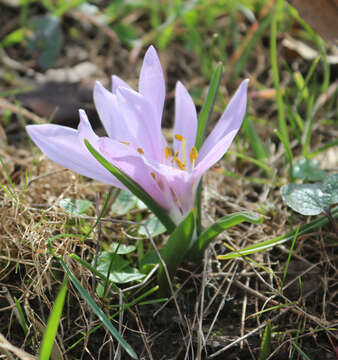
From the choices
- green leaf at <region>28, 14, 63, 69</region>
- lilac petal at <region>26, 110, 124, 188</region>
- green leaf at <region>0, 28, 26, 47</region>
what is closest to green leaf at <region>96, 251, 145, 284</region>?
lilac petal at <region>26, 110, 124, 188</region>

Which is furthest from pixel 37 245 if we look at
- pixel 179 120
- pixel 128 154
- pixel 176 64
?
pixel 176 64

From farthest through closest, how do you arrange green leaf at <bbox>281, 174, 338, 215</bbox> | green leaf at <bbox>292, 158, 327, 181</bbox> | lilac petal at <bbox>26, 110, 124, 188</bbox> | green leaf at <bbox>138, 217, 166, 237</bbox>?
green leaf at <bbox>292, 158, 327, 181</bbox>
green leaf at <bbox>138, 217, 166, 237</bbox>
green leaf at <bbox>281, 174, 338, 215</bbox>
lilac petal at <bbox>26, 110, 124, 188</bbox>

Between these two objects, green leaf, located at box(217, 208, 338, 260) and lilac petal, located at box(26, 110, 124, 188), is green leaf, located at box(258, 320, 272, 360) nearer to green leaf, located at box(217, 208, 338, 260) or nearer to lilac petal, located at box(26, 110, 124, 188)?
green leaf, located at box(217, 208, 338, 260)

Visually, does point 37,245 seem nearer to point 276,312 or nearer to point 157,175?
point 157,175

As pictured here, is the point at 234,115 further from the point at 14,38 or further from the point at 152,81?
the point at 14,38

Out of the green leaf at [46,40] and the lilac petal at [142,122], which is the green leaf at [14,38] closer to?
the green leaf at [46,40]
